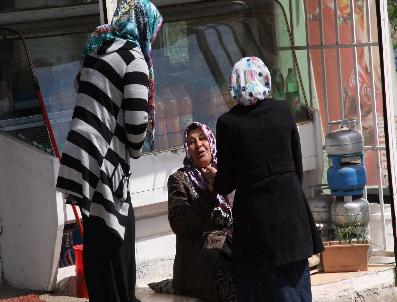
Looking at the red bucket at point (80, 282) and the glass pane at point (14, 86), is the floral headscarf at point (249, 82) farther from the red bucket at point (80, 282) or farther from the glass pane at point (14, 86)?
the glass pane at point (14, 86)

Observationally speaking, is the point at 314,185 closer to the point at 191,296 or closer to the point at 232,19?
the point at 232,19

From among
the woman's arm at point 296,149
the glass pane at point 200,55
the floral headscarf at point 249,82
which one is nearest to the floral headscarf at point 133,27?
the floral headscarf at point 249,82

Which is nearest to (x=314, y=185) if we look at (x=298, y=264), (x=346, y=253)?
(x=346, y=253)

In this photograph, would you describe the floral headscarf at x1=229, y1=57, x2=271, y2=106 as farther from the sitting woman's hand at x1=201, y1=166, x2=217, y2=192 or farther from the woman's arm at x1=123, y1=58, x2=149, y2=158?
the sitting woman's hand at x1=201, y1=166, x2=217, y2=192

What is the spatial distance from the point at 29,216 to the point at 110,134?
6.00 feet

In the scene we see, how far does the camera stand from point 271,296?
5.25m

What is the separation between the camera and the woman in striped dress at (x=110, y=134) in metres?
5.16

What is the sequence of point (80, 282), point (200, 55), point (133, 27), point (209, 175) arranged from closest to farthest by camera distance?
point (133, 27), point (209, 175), point (80, 282), point (200, 55)

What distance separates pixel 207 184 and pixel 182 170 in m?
0.17

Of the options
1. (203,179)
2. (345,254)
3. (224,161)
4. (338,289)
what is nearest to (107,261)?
(224,161)

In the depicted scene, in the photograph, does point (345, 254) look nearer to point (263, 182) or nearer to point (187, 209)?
point (187, 209)

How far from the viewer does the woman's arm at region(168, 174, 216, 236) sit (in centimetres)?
595

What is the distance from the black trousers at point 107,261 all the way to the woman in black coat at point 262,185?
0.53 m

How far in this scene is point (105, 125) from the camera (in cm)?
516
